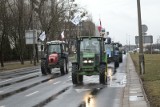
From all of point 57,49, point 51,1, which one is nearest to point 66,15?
point 51,1

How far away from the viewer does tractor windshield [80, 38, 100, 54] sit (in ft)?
84.8

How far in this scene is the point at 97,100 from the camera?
17.0 metres

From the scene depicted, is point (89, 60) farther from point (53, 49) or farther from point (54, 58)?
point (53, 49)

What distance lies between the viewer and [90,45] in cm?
2589

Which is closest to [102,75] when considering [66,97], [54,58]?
[66,97]

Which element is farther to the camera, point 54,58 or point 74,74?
point 54,58

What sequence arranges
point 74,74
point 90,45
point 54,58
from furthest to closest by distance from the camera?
point 54,58
point 90,45
point 74,74

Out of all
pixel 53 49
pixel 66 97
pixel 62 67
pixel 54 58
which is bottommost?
pixel 66 97

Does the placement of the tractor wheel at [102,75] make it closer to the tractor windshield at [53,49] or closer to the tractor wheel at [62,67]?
the tractor wheel at [62,67]

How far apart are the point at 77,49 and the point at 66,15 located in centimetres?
5633

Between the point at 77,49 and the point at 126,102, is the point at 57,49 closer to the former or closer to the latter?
the point at 77,49

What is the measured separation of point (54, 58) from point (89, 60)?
1019 cm

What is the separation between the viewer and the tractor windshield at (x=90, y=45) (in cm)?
2584

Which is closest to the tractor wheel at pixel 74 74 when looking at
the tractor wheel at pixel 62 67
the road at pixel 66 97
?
the road at pixel 66 97
